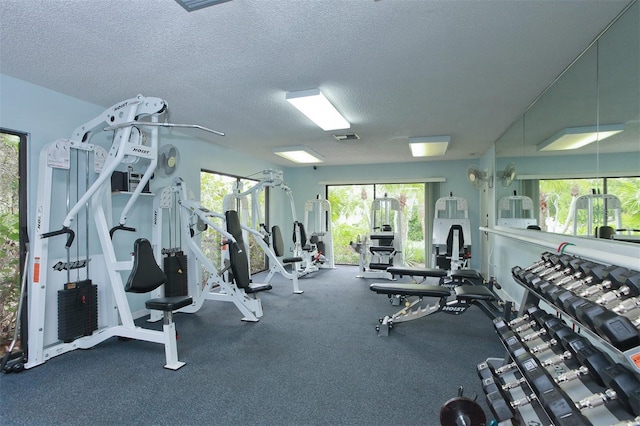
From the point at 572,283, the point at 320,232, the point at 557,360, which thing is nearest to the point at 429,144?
the point at 320,232

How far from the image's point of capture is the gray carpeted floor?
1866mm

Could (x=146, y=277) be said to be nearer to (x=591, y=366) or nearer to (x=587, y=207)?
(x=591, y=366)

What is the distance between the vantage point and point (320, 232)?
21.5 ft

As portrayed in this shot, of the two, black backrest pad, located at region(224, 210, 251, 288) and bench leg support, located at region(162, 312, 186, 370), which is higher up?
black backrest pad, located at region(224, 210, 251, 288)

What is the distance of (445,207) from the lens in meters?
6.11

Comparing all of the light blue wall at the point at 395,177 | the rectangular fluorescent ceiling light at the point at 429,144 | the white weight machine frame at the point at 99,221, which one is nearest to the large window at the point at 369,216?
the light blue wall at the point at 395,177

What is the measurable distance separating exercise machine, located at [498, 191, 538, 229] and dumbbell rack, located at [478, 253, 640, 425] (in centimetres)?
151

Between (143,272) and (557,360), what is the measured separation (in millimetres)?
2663

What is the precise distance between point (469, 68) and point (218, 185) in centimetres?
401

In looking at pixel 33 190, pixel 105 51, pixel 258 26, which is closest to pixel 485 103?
pixel 258 26

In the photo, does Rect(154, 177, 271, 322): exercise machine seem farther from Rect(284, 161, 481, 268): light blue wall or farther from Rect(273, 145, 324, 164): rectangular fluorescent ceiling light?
Rect(284, 161, 481, 268): light blue wall

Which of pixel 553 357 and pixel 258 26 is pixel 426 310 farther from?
pixel 258 26

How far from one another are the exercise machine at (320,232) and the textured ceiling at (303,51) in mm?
3396

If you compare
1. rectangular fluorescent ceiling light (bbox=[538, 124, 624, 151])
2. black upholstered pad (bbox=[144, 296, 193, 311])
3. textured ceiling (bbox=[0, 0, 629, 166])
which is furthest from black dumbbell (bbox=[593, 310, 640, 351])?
black upholstered pad (bbox=[144, 296, 193, 311])
